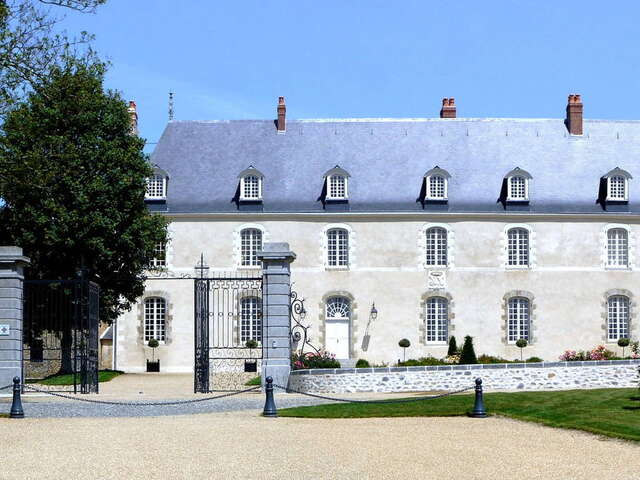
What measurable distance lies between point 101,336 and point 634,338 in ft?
63.3

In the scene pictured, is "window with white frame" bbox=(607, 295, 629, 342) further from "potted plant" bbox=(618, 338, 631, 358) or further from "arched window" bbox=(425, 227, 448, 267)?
"arched window" bbox=(425, 227, 448, 267)

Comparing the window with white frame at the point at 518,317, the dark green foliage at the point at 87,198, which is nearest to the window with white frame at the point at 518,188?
the window with white frame at the point at 518,317

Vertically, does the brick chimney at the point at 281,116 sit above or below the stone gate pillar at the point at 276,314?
above

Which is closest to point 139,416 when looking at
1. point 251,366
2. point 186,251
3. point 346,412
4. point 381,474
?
point 346,412

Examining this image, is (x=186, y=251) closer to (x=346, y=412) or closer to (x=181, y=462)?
(x=346, y=412)

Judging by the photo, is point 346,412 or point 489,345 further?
point 489,345

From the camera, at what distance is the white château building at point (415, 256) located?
37.6 metres

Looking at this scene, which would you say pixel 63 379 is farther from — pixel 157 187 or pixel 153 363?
pixel 157 187

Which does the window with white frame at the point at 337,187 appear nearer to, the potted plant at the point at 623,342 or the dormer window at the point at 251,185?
the dormer window at the point at 251,185

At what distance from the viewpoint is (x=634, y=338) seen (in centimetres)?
3800

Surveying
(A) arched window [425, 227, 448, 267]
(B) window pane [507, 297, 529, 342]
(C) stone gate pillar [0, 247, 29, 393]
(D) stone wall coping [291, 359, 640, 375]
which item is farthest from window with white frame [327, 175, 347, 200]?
(C) stone gate pillar [0, 247, 29, 393]

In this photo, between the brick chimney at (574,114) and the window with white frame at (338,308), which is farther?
the brick chimney at (574,114)

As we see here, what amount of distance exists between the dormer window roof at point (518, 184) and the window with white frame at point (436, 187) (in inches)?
83.7

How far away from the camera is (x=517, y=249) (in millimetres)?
38062
